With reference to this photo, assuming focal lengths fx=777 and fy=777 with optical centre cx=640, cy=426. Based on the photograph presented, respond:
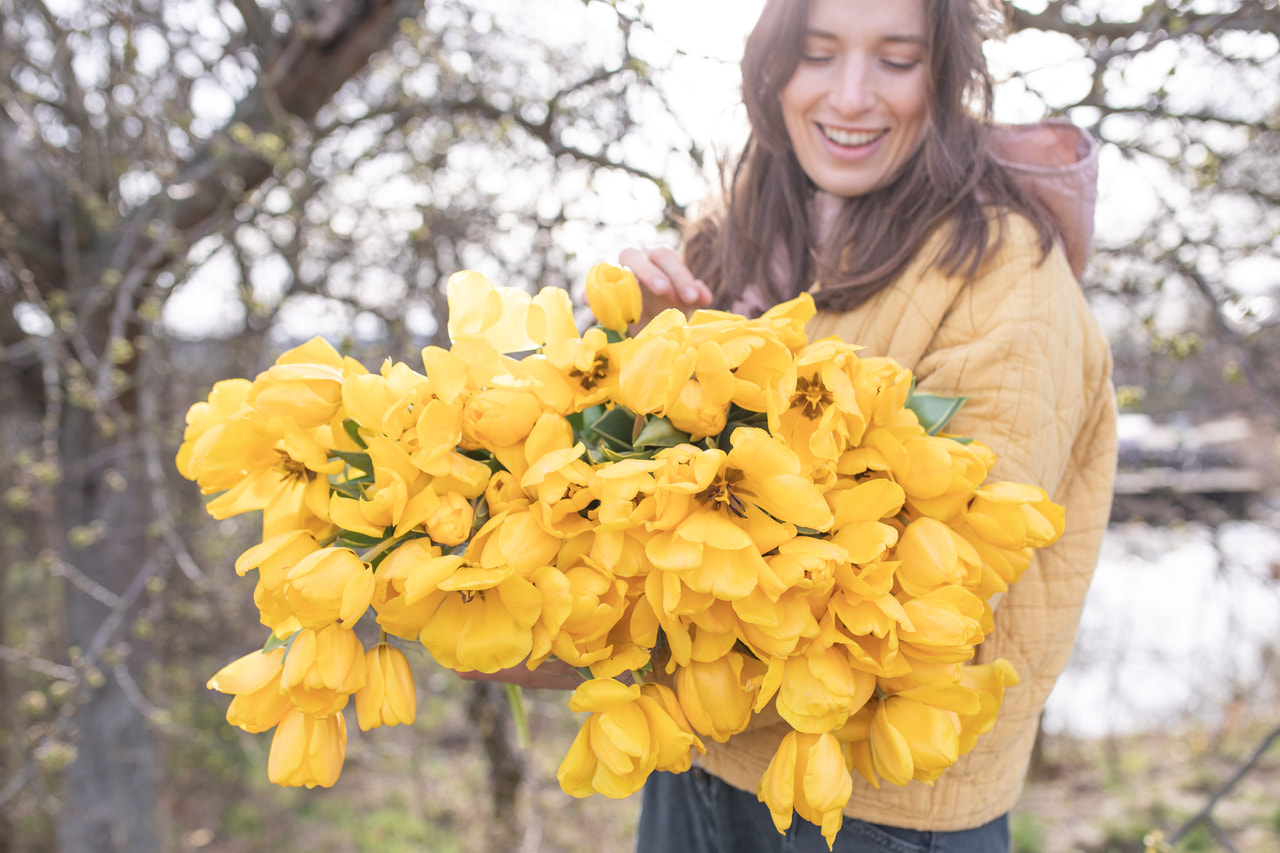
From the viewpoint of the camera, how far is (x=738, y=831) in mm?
1151

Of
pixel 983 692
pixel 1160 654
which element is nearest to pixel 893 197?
pixel 983 692

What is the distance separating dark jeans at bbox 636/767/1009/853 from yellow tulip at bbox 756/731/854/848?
0.40 m

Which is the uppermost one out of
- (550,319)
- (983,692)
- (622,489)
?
(550,319)

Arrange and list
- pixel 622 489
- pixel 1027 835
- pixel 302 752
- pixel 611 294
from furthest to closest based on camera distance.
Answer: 1. pixel 1027 835
2. pixel 611 294
3. pixel 302 752
4. pixel 622 489

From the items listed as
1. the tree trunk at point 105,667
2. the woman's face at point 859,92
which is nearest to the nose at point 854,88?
the woman's face at point 859,92

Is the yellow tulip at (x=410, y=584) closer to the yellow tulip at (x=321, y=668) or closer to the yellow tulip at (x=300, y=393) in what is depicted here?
the yellow tulip at (x=321, y=668)

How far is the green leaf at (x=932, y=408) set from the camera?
73 centimetres

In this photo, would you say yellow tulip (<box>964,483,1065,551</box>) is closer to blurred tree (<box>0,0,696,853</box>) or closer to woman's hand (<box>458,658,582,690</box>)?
woman's hand (<box>458,658,582,690</box>)

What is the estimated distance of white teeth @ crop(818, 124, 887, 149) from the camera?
1110 mm

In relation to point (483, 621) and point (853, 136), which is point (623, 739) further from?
point (853, 136)

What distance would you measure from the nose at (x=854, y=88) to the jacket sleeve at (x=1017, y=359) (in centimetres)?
27

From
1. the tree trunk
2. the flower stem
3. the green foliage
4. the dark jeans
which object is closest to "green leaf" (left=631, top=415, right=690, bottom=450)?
the flower stem

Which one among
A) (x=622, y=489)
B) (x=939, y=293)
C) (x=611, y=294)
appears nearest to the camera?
(x=622, y=489)

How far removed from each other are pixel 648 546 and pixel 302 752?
1.21 ft
